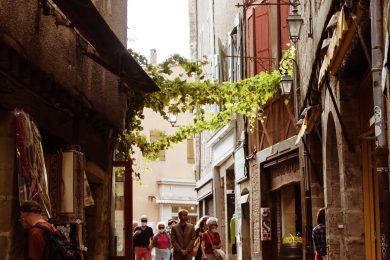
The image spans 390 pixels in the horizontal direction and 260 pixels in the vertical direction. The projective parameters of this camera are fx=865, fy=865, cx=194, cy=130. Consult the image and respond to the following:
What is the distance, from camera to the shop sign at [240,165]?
75.3 ft

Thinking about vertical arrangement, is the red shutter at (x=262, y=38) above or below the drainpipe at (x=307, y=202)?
above

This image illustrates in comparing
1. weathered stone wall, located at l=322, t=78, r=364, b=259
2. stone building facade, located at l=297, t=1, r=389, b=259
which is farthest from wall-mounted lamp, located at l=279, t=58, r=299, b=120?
weathered stone wall, located at l=322, t=78, r=364, b=259

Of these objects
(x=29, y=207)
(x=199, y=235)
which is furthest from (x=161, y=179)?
(x=29, y=207)

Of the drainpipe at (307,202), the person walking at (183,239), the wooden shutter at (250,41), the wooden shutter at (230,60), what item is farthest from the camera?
the wooden shutter at (230,60)

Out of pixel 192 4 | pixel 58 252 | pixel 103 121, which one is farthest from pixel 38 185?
pixel 192 4

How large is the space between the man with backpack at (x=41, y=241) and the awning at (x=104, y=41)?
201cm

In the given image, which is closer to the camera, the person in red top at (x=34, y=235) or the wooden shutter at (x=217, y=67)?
the person in red top at (x=34, y=235)

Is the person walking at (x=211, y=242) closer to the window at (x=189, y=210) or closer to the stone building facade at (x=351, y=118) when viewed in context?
the stone building facade at (x=351, y=118)

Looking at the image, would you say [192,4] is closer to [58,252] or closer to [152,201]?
[152,201]

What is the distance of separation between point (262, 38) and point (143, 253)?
572 cm

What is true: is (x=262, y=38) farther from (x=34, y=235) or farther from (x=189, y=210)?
(x=189, y=210)

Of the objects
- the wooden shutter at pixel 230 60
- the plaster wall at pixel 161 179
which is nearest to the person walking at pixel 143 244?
the wooden shutter at pixel 230 60

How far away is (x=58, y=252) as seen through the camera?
7.35 m

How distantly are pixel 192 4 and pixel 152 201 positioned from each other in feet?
38.4
